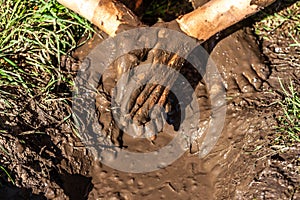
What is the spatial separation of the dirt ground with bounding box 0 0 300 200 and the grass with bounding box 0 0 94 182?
0.06ft

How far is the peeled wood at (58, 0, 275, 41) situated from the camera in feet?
10.6

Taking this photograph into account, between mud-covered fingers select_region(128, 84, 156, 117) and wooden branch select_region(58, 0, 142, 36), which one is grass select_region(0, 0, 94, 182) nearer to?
wooden branch select_region(58, 0, 142, 36)

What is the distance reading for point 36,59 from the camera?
3.57m

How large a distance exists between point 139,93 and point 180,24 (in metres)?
0.45

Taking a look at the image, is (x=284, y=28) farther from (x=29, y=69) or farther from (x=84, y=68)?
(x=29, y=69)

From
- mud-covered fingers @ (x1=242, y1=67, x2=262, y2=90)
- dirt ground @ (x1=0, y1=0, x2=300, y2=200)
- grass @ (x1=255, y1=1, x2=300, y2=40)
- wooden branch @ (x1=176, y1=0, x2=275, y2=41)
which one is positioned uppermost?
grass @ (x1=255, y1=1, x2=300, y2=40)

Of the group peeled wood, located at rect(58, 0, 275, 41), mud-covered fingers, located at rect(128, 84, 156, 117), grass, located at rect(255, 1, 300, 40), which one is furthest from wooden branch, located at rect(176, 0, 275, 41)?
grass, located at rect(255, 1, 300, 40)

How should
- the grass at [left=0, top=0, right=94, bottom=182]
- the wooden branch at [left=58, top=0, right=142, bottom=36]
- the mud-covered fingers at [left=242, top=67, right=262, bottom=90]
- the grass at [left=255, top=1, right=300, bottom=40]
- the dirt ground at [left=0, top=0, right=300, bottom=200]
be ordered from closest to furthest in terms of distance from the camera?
1. the dirt ground at [left=0, top=0, right=300, bottom=200]
2. the wooden branch at [left=58, top=0, right=142, bottom=36]
3. the grass at [left=0, top=0, right=94, bottom=182]
4. the mud-covered fingers at [left=242, top=67, right=262, bottom=90]
5. the grass at [left=255, top=1, right=300, bottom=40]

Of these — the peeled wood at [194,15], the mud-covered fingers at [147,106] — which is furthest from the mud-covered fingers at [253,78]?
the mud-covered fingers at [147,106]

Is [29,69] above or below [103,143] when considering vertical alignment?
above

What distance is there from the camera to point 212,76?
12.4ft

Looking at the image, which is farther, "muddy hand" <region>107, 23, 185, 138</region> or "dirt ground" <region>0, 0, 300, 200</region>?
"muddy hand" <region>107, 23, 185, 138</region>

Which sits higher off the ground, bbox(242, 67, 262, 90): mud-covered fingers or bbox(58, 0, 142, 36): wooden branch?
bbox(58, 0, 142, 36): wooden branch

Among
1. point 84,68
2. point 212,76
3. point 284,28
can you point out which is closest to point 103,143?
point 84,68
